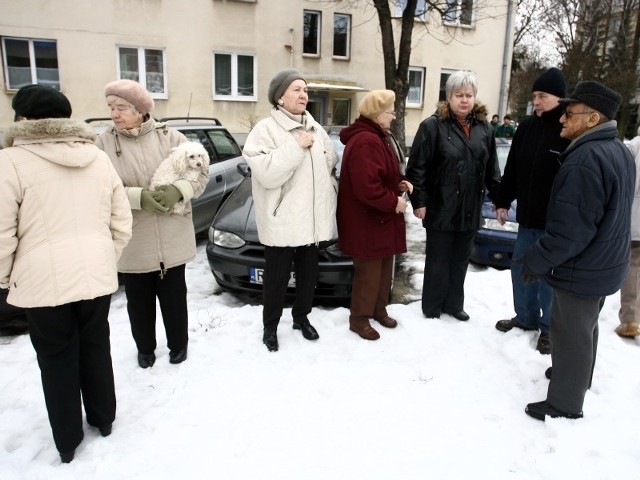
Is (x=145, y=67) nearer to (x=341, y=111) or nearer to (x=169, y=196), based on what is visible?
(x=341, y=111)

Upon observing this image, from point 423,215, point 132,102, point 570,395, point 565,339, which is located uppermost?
point 132,102

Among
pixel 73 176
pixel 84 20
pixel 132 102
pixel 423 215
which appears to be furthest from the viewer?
pixel 84 20

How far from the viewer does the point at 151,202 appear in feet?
9.39

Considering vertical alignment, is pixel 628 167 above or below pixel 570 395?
above

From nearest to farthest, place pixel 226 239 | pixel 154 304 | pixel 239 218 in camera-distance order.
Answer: pixel 154 304 < pixel 226 239 < pixel 239 218

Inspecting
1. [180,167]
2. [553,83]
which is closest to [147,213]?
[180,167]

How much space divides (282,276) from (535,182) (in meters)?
1.88

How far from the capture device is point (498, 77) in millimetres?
21250

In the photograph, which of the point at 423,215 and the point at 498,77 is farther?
the point at 498,77

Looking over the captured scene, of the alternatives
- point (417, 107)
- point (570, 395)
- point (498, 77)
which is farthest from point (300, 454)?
point (498, 77)

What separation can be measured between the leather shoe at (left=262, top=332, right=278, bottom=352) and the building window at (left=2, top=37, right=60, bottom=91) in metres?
15.3

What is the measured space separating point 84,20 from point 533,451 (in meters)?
17.4

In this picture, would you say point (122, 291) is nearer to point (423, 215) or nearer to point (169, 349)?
point (169, 349)

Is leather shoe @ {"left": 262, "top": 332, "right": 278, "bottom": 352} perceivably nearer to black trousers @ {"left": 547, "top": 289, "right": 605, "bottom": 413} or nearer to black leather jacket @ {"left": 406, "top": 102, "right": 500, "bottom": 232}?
black leather jacket @ {"left": 406, "top": 102, "right": 500, "bottom": 232}
